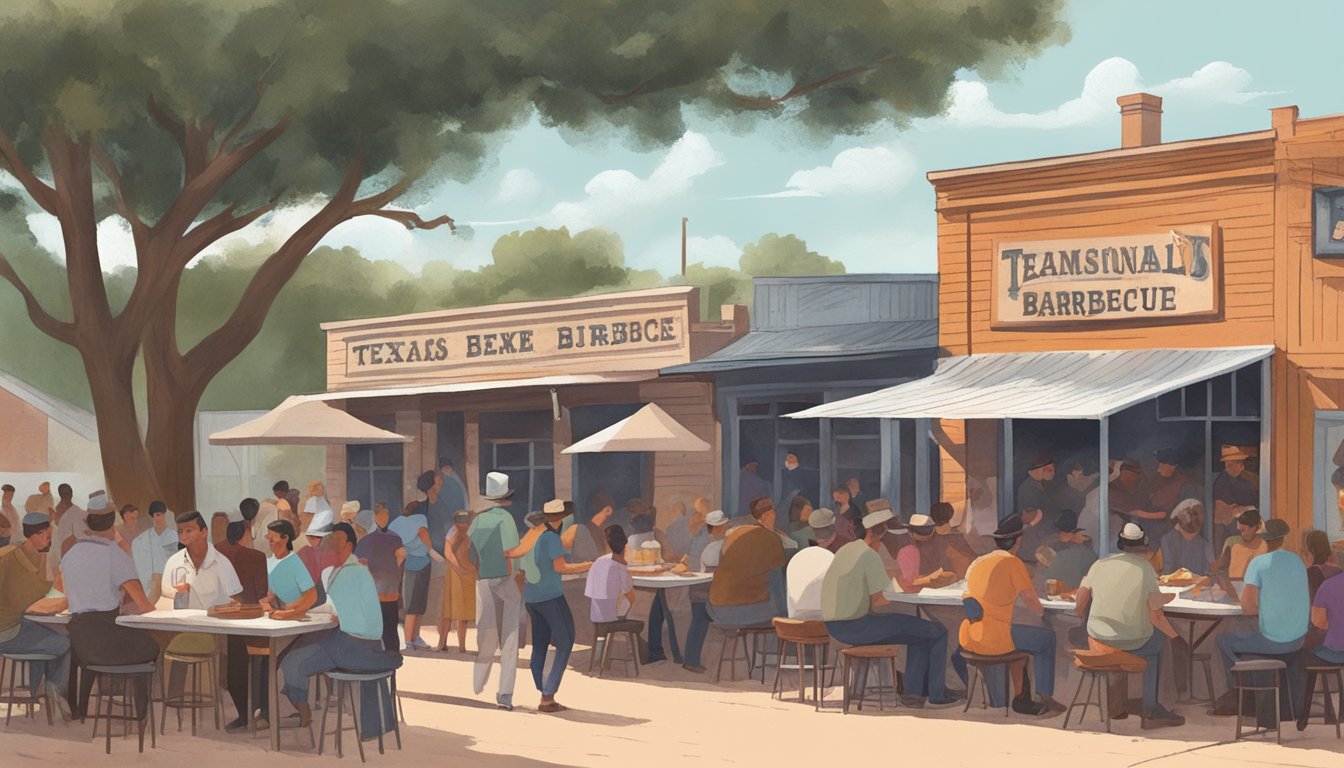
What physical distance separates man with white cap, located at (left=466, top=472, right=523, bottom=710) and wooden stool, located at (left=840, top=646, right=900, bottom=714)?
240cm

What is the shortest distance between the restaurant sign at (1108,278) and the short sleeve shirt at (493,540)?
6.67m

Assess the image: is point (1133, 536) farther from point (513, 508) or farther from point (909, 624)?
point (513, 508)

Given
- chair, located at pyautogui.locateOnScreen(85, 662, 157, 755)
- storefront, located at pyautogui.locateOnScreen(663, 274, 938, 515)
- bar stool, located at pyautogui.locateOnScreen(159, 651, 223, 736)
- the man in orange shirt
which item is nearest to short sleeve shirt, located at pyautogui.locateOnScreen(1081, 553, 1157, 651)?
the man in orange shirt

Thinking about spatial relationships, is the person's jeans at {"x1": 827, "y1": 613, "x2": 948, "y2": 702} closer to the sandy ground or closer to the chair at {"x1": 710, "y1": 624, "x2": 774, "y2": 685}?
the sandy ground

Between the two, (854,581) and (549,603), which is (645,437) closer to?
(549,603)

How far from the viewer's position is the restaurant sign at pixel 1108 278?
55.7 feet

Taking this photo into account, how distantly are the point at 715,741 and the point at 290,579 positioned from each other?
291 centimetres

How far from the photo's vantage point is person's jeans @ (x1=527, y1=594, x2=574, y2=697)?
43.7ft

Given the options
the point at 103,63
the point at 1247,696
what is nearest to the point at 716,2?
the point at 103,63

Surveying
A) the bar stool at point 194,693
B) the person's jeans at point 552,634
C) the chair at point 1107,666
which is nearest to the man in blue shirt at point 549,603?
the person's jeans at point 552,634

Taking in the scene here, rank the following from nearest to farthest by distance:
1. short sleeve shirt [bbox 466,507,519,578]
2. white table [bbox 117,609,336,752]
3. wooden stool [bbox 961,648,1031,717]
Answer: white table [bbox 117,609,336,752] → wooden stool [bbox 961,648,1031,717] → short sleeve shirt [bbox 466,507,519,578]

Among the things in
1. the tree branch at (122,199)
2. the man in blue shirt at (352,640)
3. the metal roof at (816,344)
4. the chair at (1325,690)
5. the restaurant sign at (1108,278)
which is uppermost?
the tree branch at (122,199)

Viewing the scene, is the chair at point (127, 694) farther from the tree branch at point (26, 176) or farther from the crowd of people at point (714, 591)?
the tree branch at point (26, 176)

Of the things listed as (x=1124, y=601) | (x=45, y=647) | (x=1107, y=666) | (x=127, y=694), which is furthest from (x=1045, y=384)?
(x=45, y=647)
